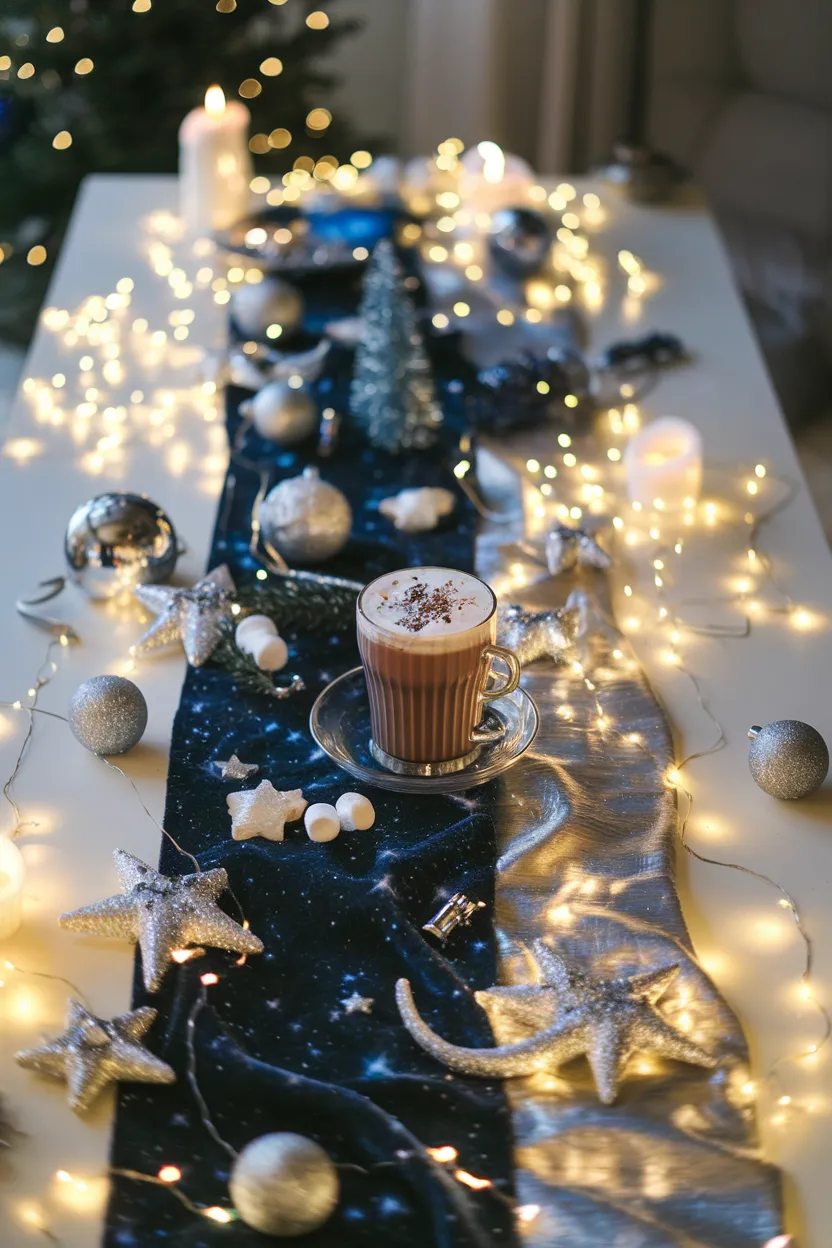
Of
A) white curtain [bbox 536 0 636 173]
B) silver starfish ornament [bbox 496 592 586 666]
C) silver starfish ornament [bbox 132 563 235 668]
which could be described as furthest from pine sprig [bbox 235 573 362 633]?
white curtain [bbox 536 0 636 173]

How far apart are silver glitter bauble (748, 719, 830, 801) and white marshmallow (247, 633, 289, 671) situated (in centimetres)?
36

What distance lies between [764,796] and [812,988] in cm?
17

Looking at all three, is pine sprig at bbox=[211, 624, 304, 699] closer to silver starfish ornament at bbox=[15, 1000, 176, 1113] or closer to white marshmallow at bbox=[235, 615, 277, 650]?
white marshmallow at bbox=[235, 615, 277, 650]

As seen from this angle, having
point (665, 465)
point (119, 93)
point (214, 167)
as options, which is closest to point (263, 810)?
point (665, 465)

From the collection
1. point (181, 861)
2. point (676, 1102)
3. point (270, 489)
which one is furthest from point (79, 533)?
point (676, 1102)

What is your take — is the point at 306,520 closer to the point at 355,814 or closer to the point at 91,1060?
the point at 355,814

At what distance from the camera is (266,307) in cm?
154

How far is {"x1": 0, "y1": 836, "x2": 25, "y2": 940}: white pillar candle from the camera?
78 cm

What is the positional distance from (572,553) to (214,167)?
0.92 meters

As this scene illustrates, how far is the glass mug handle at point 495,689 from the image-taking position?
2.91ft

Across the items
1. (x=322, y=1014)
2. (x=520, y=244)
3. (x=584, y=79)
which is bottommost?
(x=322, y=1014)

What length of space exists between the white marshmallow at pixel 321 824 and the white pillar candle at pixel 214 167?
3.88ft

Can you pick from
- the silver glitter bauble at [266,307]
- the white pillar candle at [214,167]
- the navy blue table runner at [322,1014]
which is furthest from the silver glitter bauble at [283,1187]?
the white pillar candle at [214,167]

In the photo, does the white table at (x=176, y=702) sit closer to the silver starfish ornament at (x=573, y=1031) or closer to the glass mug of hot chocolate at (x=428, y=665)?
the silver starfish ornament at (x=573, y=1031)
